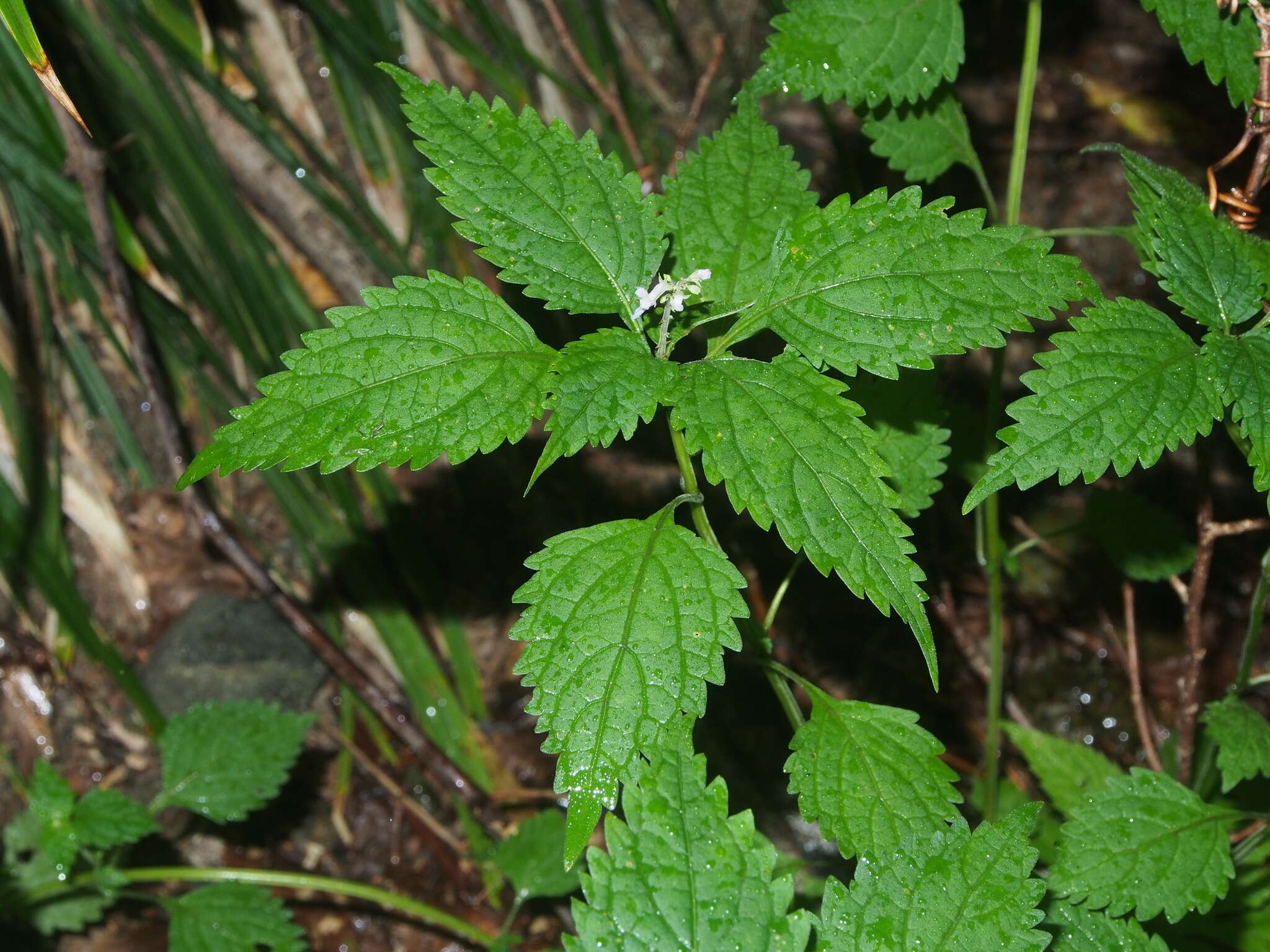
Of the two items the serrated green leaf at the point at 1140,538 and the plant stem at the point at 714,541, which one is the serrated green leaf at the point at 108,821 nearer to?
the plant stem at the point at 714,541

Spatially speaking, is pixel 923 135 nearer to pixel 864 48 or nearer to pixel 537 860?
pixel 864 48

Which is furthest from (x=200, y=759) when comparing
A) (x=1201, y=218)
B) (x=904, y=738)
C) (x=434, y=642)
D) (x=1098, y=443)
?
(x=1201, y=218)

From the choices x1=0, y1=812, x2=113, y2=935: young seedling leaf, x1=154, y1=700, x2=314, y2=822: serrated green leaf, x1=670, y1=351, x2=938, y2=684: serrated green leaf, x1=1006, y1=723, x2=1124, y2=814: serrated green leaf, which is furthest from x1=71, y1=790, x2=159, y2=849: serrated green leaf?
x1=1006, y1=723, x2=1124, y2=814: serrated green leaf

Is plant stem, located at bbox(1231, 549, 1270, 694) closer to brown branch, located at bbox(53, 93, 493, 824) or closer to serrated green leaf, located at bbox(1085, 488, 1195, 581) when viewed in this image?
serrated green leaf, located at bbox(1085, 488, 1195, 581)

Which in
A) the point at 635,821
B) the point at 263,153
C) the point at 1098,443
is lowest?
the point at 635,821

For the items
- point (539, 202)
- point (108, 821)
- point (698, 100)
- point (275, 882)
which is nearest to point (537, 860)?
point (275, 882)

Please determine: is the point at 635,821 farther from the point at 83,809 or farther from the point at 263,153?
the point at 263,153
